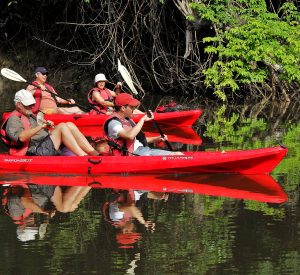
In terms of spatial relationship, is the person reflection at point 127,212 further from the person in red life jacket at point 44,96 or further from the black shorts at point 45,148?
the person in red life jacket at point 44,96

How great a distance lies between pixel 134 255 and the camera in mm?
7438

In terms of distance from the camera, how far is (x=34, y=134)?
10.9 m

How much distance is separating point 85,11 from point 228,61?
4536 mm

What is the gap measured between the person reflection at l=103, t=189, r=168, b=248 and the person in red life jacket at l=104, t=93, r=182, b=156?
80 centimetres

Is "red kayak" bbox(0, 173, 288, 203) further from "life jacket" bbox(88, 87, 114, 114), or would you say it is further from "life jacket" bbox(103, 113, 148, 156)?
"life jacket" bbox(88, 87, 114, 114)

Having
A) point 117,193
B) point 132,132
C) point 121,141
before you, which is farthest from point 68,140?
point 117,193

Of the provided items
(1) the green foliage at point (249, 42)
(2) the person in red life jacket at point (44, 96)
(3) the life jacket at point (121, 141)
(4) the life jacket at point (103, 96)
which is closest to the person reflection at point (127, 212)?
(3) the life jacket at point (121, 141)

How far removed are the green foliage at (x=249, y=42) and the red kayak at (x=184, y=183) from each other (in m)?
8.58

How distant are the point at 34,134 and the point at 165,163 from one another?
5.08ft

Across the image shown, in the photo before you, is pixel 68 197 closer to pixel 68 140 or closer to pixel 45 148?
pixel 68 140

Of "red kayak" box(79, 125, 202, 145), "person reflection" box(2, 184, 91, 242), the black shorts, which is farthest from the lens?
"red kayak" box(79, 125, 202, 145)

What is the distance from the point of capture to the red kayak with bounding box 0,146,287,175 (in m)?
10.7

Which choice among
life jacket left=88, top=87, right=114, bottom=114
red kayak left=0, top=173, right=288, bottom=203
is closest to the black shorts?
red kayak left=0, top=173, right=288, bottom=203

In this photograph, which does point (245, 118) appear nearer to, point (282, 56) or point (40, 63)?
point (282, 56)
